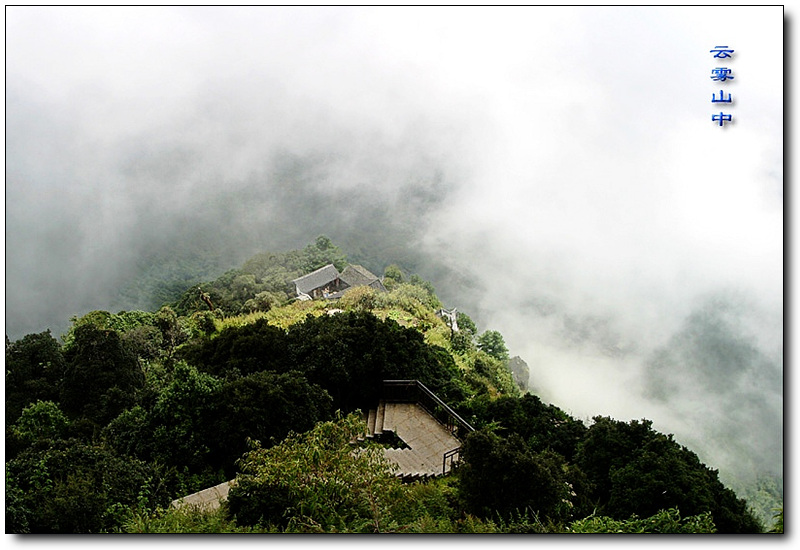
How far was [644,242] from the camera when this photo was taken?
6.69 meters

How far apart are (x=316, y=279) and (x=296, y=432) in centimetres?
160

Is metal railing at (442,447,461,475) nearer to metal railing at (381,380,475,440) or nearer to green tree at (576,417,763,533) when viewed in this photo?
metal railing at (381,380,475,440)

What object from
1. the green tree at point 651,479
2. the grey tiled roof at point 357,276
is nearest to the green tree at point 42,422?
the grey tiled roof at point 357,276

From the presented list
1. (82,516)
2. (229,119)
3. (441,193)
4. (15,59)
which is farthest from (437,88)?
(82,516)

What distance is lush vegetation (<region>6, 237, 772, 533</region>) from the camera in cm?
546

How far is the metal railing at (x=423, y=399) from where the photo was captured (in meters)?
7.33

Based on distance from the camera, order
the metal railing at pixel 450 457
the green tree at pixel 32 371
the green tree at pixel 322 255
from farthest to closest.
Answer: the green tree at pixel 322 255 < the green tree at pixel 32 371 < the metal railing at pixel 450 457

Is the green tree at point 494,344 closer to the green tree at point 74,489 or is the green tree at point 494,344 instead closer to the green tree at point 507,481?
the green tree at point 507,481

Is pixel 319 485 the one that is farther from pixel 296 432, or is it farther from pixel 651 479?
pixel 651 479

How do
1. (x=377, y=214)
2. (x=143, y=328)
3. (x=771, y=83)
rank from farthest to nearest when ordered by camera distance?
(x=143, y=328) < (x=377, y=214) < (x=771, y=83)

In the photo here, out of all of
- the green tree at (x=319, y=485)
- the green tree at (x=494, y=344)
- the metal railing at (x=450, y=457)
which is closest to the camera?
the green tree at (x=319, y=485)

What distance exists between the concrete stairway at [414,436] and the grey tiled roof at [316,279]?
1.35m

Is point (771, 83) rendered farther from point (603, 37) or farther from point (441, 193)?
point (441, 193)

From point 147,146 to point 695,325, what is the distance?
199 inches
